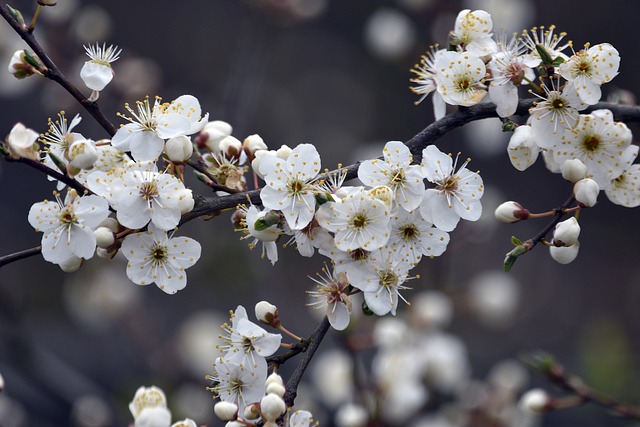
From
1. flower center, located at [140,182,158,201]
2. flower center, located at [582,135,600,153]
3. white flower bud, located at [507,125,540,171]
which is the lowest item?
flower center, located at [140,182,158,201]

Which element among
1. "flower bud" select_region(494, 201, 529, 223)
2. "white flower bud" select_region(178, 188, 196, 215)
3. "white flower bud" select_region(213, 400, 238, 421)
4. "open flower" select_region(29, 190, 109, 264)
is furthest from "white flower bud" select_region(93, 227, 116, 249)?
"flower bud" select_region(494, 201, 529, 223)

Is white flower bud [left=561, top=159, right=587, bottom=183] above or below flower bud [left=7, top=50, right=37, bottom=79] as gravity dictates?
above

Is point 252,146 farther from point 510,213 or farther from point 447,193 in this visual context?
point 510,213

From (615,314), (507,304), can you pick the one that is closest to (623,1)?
(615,314)

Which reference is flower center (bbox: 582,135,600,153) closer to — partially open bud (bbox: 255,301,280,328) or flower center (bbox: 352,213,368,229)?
flower center (bbox: 352,213,368,229)

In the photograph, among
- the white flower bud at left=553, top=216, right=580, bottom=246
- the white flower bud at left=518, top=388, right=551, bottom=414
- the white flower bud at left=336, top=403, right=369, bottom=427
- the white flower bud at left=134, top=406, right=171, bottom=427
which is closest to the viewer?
the white flower bud at left=553, top=216, right=580, bottom=246
